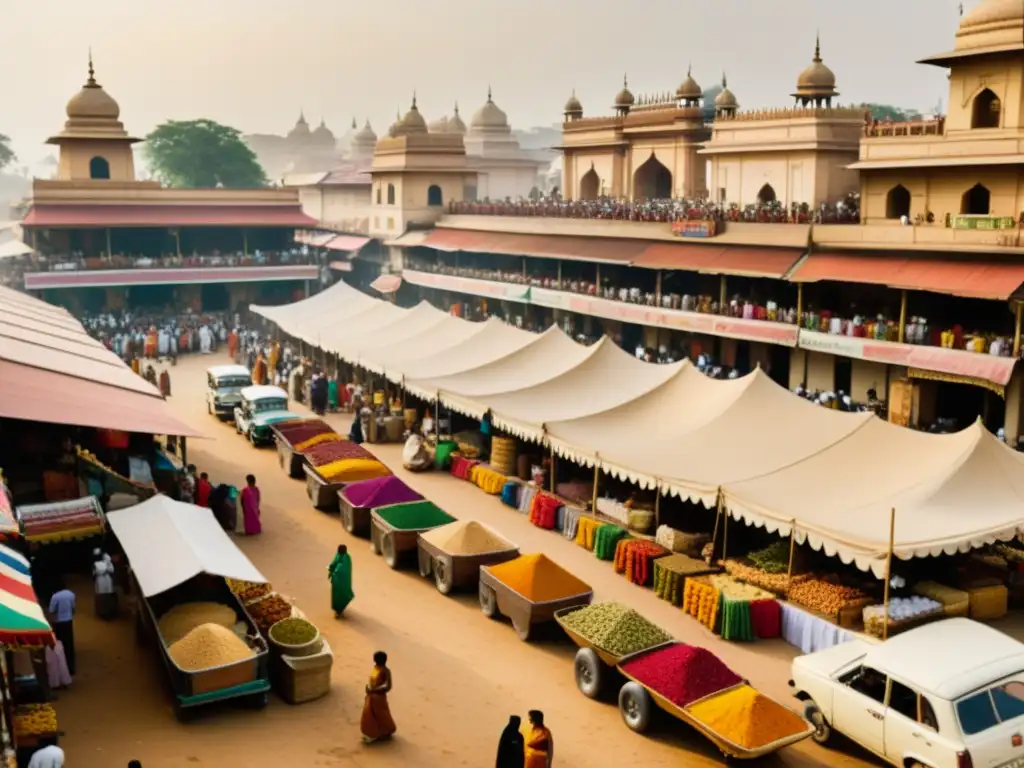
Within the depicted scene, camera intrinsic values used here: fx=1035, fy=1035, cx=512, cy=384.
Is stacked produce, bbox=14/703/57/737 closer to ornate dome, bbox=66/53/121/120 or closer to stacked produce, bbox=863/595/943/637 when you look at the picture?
stacked produce, bbox=863/595/943/637

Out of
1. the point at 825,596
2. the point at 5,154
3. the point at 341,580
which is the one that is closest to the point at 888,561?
the point at 825,596

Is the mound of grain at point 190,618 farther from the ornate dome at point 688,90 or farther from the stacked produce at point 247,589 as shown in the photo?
the ornate dome at point 688,90

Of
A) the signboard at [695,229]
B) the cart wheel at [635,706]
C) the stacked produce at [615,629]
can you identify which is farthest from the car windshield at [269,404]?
the cart wheel at [635,706]

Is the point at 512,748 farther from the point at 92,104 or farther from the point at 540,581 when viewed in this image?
the point at 92,104

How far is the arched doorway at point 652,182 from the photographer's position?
41062 mm

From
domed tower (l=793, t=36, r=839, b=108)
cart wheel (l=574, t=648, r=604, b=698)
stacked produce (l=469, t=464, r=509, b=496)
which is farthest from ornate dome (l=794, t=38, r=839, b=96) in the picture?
cart wheel (l=574, t=648, r=604, b=698)

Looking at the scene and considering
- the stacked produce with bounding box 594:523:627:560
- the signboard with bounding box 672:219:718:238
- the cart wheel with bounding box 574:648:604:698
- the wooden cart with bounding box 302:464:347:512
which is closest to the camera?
the cart wheel with bounding box 574:648:604:698

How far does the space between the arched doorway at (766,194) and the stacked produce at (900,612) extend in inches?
853

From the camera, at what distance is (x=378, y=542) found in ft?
55.5

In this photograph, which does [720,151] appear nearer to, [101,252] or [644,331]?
[644,331]

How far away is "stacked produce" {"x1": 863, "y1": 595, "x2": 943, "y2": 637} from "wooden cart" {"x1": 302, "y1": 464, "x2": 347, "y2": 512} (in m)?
9.69

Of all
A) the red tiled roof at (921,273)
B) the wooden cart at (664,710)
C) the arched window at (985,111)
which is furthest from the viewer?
the arched window at (985,111)

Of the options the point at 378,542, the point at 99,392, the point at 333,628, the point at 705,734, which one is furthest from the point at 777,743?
the point at 99,392

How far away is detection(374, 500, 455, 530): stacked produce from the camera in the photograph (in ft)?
53.9
